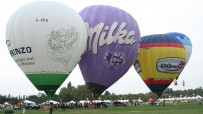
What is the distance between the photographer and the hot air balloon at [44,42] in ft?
61.9

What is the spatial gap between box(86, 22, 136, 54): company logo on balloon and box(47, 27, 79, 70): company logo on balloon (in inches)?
140

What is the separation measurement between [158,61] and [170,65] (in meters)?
1.16

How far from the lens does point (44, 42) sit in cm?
1881

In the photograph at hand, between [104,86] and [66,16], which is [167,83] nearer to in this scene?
[104,86]

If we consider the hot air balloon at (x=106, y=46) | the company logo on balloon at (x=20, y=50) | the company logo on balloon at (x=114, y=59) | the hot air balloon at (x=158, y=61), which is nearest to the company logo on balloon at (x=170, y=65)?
the hot air balloon at (x=158, y=61)

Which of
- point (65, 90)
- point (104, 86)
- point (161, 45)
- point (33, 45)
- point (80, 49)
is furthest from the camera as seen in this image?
point (65, 90)

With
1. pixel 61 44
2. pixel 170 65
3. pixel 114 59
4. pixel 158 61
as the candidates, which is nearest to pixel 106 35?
pixel 114 59

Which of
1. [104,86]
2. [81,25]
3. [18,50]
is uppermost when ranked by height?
[81,25]

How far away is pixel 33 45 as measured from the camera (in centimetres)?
1888

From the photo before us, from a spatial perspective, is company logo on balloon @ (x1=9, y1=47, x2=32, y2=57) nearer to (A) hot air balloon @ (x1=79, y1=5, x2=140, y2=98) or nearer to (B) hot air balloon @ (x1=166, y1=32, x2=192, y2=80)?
(A) hot air balloon @ (x1=79, y1=5, x2=140, y2=98)

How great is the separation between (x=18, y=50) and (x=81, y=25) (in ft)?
11.8

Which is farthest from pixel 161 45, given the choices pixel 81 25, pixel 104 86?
pixel 81 25

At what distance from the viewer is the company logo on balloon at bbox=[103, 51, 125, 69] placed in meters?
23.4

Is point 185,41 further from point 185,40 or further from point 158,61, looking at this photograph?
point 158,61
